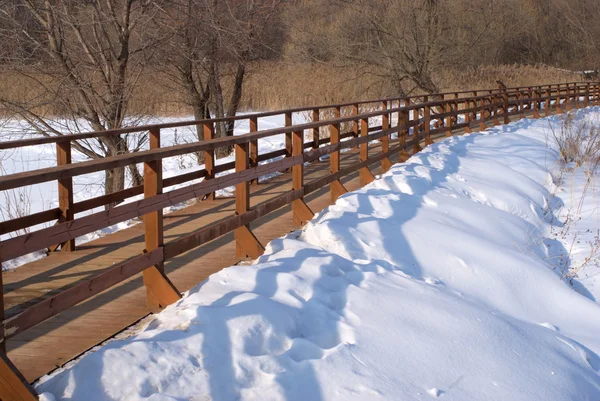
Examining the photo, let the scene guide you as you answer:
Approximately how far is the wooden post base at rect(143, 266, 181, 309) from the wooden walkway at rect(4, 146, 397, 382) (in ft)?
0.39

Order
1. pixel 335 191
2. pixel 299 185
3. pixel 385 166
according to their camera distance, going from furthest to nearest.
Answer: pixel 385 166 < pixel 335 191 < pixel 299 185

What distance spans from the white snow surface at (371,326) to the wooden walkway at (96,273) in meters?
0.37

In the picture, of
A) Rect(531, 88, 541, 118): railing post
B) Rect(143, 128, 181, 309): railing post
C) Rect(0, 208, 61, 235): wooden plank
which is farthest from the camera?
Rect(531, 88, 541, 118): railing post

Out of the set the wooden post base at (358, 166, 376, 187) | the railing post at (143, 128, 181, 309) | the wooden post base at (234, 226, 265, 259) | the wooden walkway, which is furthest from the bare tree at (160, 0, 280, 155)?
the railing post at (143, 128, 181, 309)

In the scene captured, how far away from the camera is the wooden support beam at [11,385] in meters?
3.26

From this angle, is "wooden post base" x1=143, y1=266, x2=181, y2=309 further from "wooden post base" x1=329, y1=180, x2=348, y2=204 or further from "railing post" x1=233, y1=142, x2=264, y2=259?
"wooden post base" x1=329, y1=180, x2=348, y2=204

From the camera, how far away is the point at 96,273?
6.06 m

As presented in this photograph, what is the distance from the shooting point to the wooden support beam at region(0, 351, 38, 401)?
10.7ft

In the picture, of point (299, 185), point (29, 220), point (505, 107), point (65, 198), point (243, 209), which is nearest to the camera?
point (29, 220)

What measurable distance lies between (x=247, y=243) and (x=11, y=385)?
10.8 ft

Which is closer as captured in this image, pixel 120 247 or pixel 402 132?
pixel 120 247

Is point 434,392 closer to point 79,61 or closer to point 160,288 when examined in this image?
point 160,288

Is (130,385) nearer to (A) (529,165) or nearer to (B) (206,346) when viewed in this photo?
(B) (206,346)

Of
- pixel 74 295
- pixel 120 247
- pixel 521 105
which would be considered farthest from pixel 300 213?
pixel 521 105
